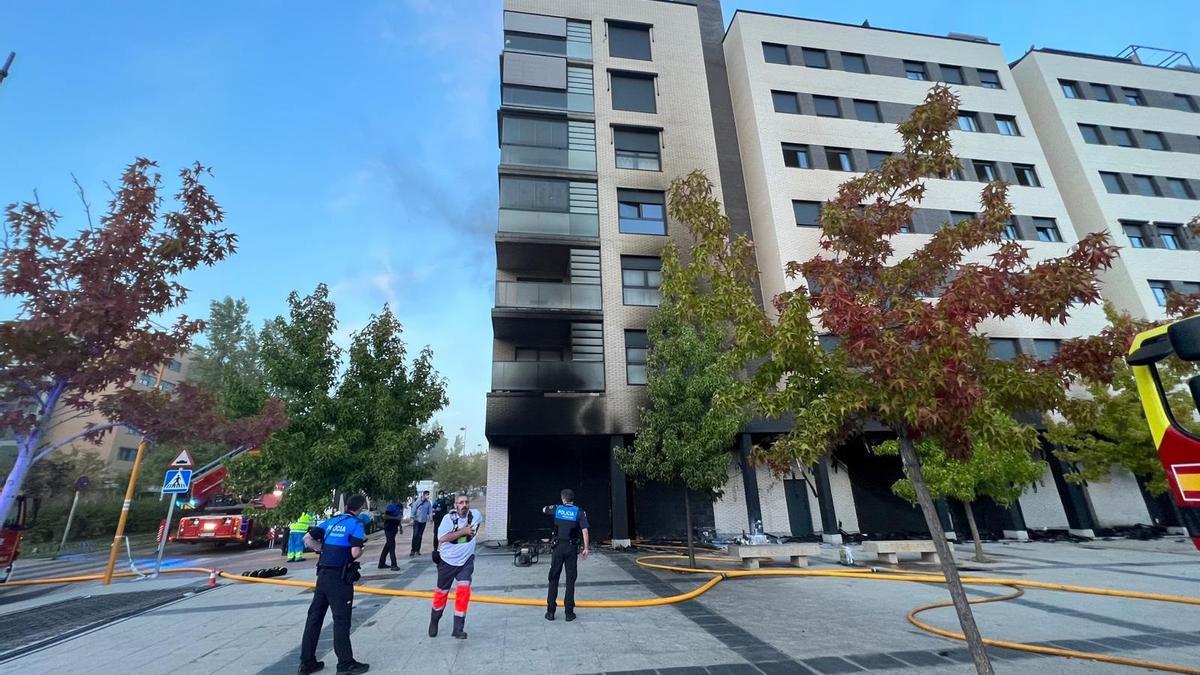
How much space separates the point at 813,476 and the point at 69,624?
20036mm

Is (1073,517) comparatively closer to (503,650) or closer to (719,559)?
(719,559)

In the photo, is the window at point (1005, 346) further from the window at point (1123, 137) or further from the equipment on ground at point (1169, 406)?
the equipment on ground at point (1169, 406)

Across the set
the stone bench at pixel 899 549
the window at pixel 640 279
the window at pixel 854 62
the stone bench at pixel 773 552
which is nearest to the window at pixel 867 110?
the window at pixel 854 62

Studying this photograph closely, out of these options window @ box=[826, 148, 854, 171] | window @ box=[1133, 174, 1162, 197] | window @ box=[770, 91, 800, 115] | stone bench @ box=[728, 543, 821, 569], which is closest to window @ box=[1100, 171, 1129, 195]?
window @ box=[1133, 174, 1162, 197]

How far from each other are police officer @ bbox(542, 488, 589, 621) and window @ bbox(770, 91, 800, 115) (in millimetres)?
21501

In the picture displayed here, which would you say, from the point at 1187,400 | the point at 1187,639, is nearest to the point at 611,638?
the point at 1187,639

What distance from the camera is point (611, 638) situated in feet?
20.4

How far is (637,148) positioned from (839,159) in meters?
9.33

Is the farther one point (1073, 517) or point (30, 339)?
point (1073, 517)

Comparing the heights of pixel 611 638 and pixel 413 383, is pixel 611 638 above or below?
below

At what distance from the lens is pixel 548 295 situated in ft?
57.1

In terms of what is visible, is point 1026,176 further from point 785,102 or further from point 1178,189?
point 785,102

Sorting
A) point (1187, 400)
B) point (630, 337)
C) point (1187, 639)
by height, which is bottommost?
point (1187, 639)

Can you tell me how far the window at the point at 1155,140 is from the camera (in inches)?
1037
